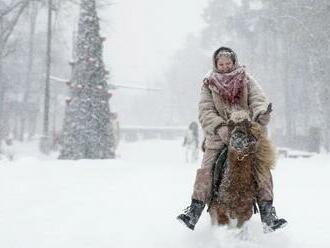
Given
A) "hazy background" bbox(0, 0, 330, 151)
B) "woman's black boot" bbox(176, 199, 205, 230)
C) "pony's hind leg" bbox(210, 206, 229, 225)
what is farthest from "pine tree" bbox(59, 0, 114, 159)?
"pony's hind leg" bbox(210, 206, 229, 225)

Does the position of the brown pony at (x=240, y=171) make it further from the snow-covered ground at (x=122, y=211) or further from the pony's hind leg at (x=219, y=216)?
the snow-covered ground at (x=122, y=211)

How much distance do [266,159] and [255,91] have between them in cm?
79

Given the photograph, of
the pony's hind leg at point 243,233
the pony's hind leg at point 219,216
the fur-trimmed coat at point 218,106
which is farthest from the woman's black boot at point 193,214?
the fur-trimmed coat at point 218,106

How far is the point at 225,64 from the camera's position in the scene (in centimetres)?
623

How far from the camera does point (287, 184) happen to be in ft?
42.9

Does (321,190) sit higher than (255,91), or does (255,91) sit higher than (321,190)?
(255,91)

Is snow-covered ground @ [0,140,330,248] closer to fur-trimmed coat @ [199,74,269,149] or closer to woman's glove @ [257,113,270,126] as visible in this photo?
fur-trimmed coat @ [199,74,269,149]

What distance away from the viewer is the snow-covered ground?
20.0ft

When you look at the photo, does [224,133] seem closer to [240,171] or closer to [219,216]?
[240,171]

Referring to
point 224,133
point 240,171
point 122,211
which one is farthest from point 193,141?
point 240,171

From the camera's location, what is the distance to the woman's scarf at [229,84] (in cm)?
606

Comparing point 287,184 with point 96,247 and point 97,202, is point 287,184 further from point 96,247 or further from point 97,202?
point 96,247

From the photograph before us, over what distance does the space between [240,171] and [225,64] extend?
1.29 m

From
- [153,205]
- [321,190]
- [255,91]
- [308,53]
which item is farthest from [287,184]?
[308,53]
